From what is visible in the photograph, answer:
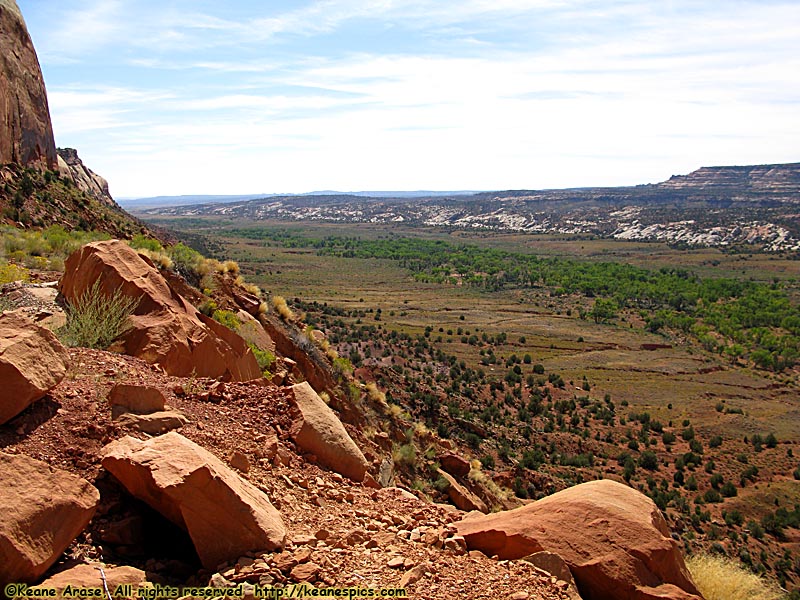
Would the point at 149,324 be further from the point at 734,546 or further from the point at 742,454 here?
the point at 742,454

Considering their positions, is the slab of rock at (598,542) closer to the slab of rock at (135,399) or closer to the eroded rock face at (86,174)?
the slab of rock at (135,399)

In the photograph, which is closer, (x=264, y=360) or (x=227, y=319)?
(x=264, y=360)

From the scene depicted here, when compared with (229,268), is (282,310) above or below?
below

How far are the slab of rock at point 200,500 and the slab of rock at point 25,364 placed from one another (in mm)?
933

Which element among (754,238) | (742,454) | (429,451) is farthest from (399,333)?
(754,238)

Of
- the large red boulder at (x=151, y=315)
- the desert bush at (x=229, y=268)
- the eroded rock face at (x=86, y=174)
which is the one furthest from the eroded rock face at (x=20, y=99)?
the eroded rock face at (x=86, y=174)

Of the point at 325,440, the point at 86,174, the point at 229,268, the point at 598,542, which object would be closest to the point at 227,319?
the point at 229,268

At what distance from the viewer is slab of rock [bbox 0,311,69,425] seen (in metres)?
5.27

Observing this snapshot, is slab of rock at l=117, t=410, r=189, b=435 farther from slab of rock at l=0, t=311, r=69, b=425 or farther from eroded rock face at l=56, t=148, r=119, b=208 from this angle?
eroded rock face at l=56, t=148, r=119, b=208

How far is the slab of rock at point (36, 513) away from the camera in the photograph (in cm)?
410

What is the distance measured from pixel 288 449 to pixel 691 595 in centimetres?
461

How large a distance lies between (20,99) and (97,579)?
30921mm

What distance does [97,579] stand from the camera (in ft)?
14.3

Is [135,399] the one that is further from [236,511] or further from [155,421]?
[236,511]
